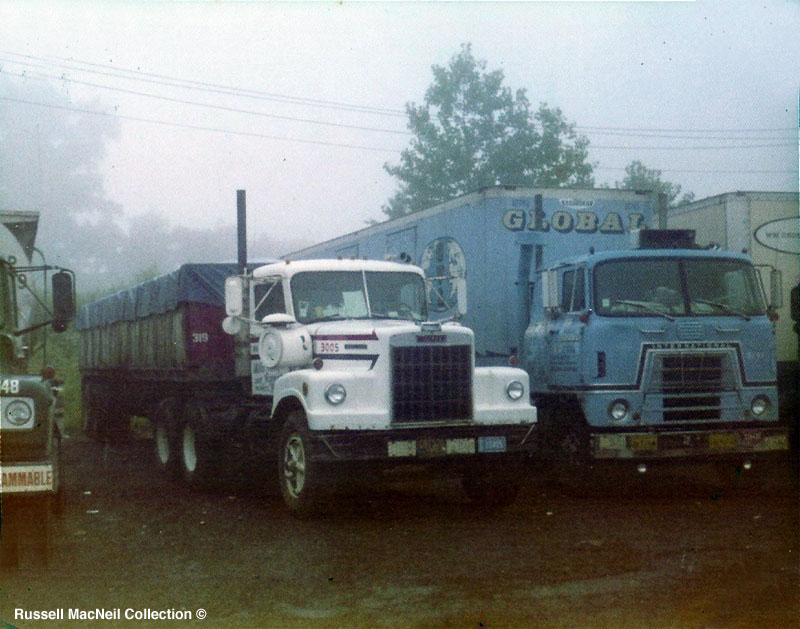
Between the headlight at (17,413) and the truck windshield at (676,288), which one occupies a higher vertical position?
the truck windshield at (676,288)

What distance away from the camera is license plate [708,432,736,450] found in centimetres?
1035

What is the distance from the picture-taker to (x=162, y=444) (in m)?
13.5

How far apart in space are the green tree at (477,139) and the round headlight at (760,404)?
1472 cm

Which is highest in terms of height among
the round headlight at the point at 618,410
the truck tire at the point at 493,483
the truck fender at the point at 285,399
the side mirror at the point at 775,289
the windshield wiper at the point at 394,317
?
the side mirror at the point at 775,289

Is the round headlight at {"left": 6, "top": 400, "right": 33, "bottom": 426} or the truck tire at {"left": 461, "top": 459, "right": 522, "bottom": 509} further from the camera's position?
the truck tire at {"left": 461, "top": 459, "right": 522, "bottom": 509}

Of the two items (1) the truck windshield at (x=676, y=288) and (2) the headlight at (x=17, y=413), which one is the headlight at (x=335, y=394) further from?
(1) the truck windshield at (x=676, y=288)

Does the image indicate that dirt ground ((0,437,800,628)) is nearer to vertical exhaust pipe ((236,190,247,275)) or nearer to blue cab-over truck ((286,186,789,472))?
blue cab-over truck ((286,186,789,472))

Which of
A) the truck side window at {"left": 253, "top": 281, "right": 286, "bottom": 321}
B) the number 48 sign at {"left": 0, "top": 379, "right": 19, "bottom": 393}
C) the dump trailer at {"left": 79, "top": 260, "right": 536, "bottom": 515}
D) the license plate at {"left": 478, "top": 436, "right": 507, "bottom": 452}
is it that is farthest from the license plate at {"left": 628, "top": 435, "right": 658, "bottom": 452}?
the number 48 sign at {"left": 0, "top": 379, "right": 19, "bottom": 393}

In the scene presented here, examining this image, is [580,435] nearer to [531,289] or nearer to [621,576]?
[531,289]

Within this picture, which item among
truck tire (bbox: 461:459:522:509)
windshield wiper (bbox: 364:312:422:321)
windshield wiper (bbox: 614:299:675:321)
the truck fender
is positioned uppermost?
windshield wiper (bbox: 614:299:675:321)

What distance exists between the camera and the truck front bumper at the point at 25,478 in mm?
7523

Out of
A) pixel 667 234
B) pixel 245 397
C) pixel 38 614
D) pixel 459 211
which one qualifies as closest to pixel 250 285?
pixel 245 397

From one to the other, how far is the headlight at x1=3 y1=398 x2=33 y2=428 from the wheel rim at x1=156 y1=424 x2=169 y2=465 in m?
5.27

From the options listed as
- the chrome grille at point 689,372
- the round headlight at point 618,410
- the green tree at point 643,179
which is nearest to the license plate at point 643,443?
the round headlight at point 618,410
